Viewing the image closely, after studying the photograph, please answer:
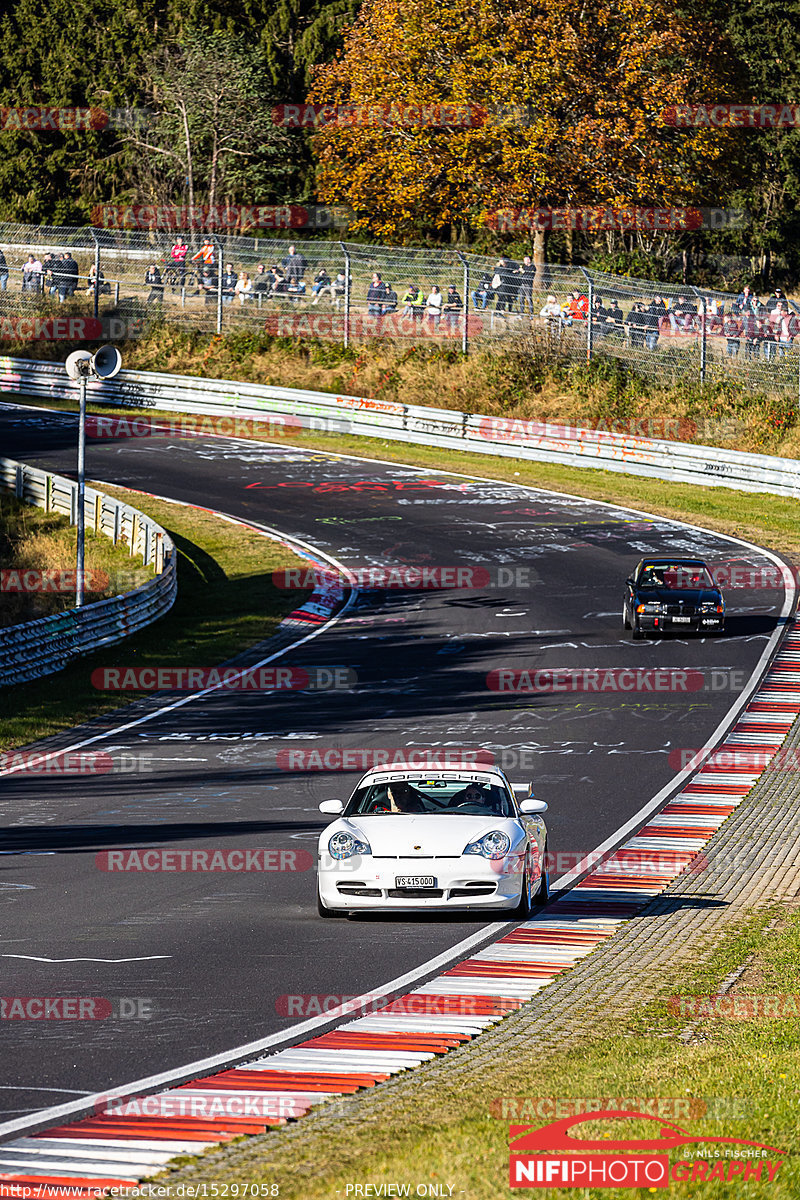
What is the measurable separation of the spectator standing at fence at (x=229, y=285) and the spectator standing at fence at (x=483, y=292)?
30.0ft

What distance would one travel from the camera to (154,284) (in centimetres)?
5656

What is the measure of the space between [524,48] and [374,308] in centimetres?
1055

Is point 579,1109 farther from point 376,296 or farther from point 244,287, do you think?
point 244,287

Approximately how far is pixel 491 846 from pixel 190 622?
18776 millimetres

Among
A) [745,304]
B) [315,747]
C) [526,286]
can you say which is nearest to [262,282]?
[526,286]

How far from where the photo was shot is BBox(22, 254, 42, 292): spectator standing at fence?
56562 mm

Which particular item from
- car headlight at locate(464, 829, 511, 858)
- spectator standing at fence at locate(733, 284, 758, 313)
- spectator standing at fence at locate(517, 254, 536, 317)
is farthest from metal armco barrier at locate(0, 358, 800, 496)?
car headlight at locate(464, 829, 511, 858)

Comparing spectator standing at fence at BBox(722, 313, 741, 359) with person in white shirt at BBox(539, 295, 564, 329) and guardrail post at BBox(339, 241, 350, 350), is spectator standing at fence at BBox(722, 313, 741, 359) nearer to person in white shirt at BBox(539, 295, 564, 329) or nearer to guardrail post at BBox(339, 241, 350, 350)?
person in white shirt at BBox(539, 295, 564, 329)

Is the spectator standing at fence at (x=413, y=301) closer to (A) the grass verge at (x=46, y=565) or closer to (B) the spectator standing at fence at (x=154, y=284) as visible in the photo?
(B) the spectator standing at fence at (x=154, y=284)

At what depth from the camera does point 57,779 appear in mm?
19250

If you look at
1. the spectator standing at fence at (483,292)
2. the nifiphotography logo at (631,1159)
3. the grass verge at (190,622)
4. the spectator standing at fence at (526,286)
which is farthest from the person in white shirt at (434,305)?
the nifiphotography logo at (631,1159)

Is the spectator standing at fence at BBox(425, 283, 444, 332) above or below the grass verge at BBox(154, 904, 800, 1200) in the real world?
above

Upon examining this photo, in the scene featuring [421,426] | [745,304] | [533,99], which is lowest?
[421,426]

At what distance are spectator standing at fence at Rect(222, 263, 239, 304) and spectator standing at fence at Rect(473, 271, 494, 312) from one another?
9136 mm
